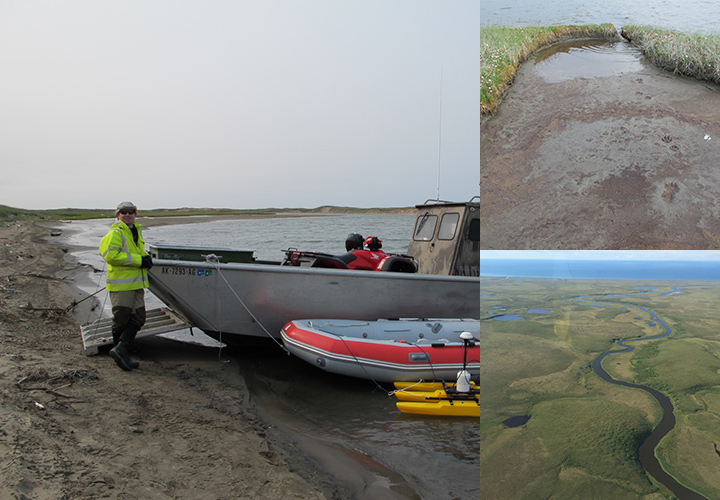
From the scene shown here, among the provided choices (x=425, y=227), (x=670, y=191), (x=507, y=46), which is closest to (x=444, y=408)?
(x=425, y=227)

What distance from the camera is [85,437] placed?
2436 millimetres

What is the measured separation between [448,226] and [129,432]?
169 inches

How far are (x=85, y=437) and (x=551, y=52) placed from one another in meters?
2.64

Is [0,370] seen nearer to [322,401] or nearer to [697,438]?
[322,401]

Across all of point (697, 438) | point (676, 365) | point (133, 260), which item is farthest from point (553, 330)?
point (133, 260)

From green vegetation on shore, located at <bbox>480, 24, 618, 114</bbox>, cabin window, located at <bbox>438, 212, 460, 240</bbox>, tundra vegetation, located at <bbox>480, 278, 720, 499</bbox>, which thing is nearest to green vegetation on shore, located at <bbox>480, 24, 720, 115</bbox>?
green vegetation on shore, located at <bbox>480, 24, 618, 114</bbox>

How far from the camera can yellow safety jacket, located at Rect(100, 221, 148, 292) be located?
13.1ft

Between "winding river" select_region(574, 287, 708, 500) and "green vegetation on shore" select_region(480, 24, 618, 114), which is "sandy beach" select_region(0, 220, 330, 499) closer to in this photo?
"winding river" select_region(574, 287, 708, 500)

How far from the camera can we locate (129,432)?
266 cm

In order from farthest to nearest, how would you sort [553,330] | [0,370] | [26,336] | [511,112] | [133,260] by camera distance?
[553,330]
[26,336]
[133,260]
[0,370]
[511,112]

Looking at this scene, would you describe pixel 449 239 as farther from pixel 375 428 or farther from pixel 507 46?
pixel 507 46

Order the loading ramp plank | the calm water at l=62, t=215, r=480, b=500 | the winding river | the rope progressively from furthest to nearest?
the rope, the loading ramp plank, the calm water at l=62, t=215, r=480, b=500, the winding river

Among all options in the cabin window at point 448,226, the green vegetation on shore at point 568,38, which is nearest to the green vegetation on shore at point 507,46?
the green vegetation on shore at point 568,38

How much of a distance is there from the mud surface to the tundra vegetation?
0.32 meters
